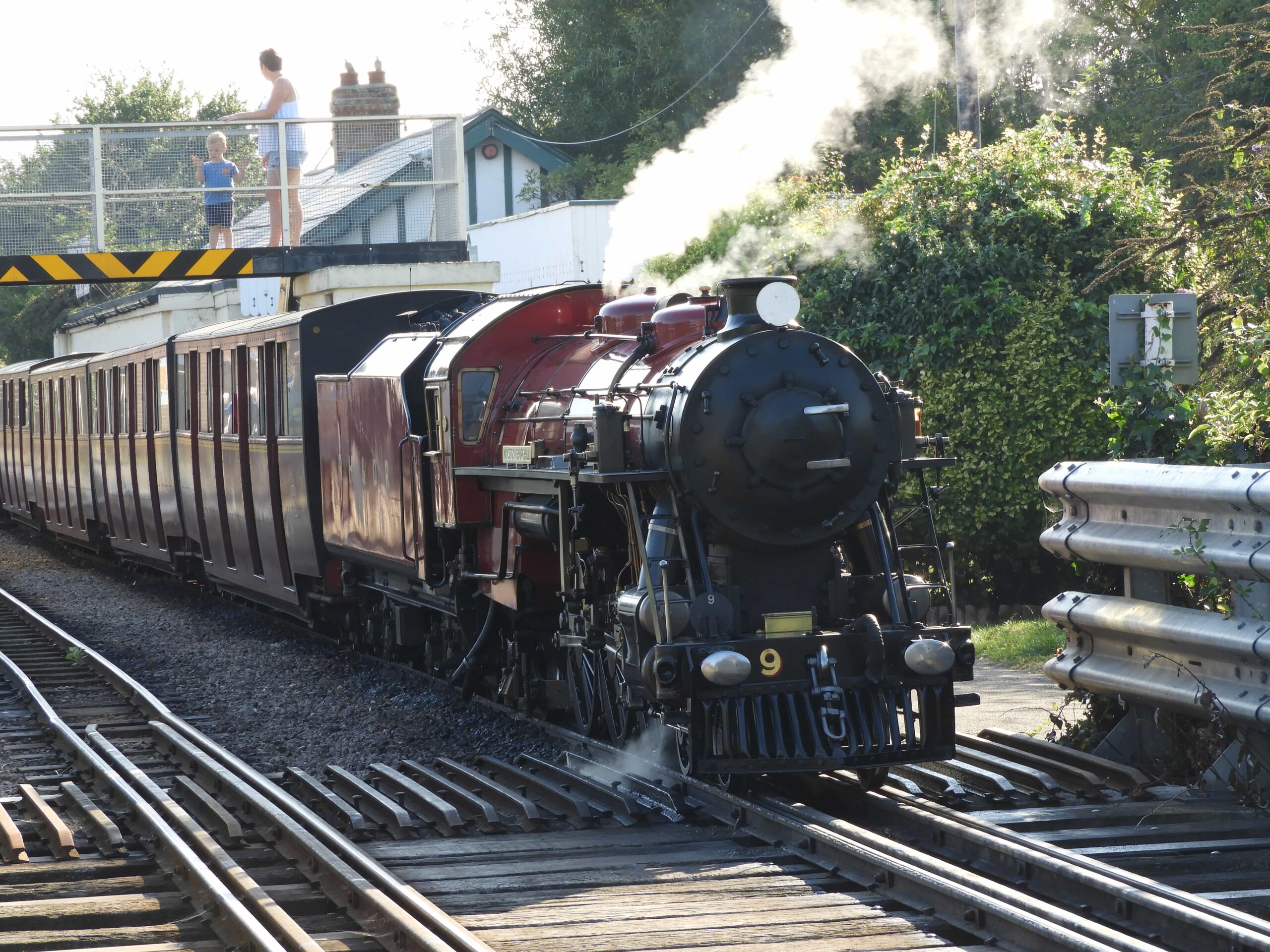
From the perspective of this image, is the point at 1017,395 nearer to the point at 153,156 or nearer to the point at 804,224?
the point at 804,224

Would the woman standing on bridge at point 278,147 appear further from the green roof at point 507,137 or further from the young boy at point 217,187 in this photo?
the green roof at point 507,137

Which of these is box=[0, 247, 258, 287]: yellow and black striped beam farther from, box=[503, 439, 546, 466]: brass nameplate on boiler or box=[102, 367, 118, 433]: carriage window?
box=[503, 439, 546, 466]: brass nameplate on boiler

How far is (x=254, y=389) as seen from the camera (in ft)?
41.3

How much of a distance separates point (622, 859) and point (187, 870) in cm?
156

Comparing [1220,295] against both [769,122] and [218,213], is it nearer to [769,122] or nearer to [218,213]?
[769,122]

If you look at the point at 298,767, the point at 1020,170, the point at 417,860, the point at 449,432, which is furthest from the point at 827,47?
the point at 417,860

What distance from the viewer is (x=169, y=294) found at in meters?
28.3

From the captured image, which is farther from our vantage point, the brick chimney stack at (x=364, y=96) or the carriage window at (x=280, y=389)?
the brick chimney stack at (x=364, y=96)

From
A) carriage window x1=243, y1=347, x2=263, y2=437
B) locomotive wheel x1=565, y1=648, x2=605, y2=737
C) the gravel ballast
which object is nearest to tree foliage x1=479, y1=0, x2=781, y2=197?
the gravel ballast

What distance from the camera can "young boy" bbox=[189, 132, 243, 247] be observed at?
675 inches

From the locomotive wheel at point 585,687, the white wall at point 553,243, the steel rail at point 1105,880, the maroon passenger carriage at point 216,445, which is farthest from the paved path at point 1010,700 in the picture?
the white wall at point 553,243

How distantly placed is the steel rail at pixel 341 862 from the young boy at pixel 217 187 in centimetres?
934

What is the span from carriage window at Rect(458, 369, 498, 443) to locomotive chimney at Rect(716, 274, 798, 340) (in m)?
2.02

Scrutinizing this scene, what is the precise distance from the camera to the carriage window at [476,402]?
28.4 feet
